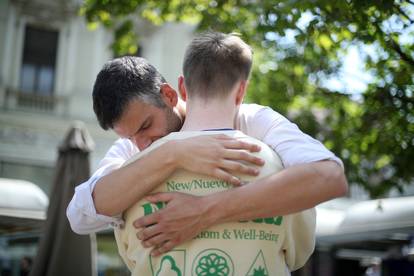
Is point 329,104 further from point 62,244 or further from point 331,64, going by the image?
point 62,244

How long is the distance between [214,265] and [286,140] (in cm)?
46

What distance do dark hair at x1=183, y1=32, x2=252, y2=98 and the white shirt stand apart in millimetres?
171

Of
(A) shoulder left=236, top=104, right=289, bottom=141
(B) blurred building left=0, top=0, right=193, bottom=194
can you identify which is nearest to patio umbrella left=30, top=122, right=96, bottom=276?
(A) shoulder left=236, top=104, right=289, bottom=141

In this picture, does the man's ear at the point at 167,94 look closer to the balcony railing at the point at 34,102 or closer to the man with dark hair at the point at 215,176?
the man with dark hair at the point at 215,176

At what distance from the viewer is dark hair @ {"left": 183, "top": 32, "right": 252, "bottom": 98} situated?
6.02 feet

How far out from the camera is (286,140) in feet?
6.03

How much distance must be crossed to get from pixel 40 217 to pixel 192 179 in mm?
5283

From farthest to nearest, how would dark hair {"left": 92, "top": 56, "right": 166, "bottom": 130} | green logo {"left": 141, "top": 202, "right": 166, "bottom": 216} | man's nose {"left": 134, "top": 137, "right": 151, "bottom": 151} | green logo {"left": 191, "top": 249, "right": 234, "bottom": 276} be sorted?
man's nose {"left": 134, "top": 137, "right": 151, "bottom": 151}
dark hair {"left": 92, "top": 56, "right": 166, "bottom": 130}
green logo {"left": 141, "top": 202, "right": 166, "bottom": 216}
green logo {"left": 191, "top": 249, "right": 234, "bottom": 276}

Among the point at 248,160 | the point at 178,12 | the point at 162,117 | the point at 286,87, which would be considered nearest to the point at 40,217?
the point at 178,12

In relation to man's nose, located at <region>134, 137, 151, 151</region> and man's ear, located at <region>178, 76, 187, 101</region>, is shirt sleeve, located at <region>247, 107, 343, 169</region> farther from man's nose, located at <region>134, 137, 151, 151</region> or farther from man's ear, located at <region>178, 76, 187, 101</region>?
man's nose, located at <region>134, 137, 151, 151</region>

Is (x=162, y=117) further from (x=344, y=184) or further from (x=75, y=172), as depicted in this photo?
(x=75, y=172)

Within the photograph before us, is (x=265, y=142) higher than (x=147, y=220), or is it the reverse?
(x=265, y=142)

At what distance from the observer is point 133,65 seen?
216 cm

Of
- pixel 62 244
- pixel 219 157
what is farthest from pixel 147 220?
pixel 62 244
